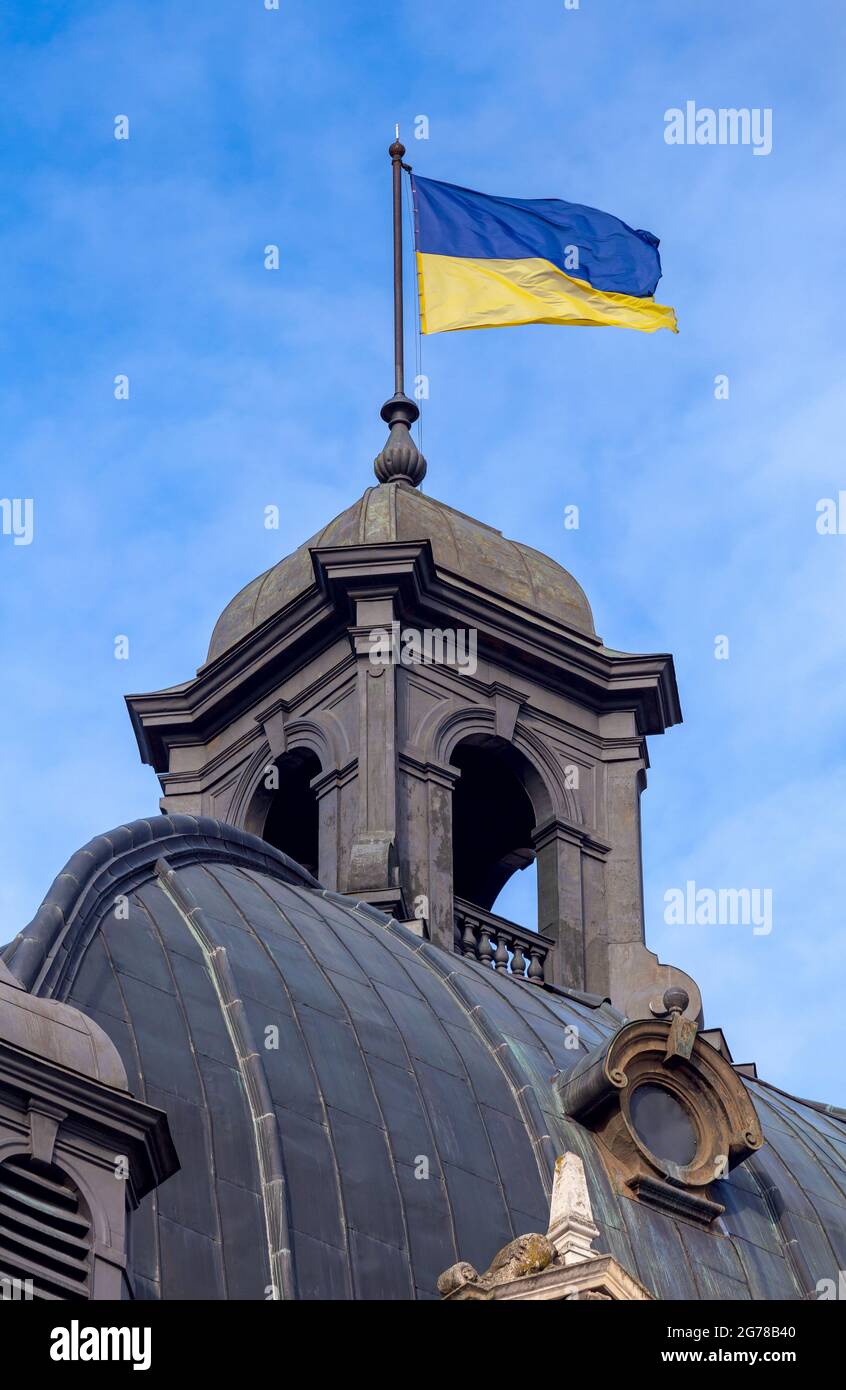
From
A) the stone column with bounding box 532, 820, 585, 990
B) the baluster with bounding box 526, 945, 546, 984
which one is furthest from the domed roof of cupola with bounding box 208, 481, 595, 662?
the baluster with bounding box 526, 945, 546, 984

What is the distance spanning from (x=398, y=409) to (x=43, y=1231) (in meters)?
32.4

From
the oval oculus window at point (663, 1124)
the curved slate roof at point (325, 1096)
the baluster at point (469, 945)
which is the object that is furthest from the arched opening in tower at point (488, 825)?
the oval oculus window at point (663, 1124)

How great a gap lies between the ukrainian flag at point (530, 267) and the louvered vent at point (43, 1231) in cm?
3148

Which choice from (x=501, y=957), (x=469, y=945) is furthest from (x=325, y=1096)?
(x=501, y=957)

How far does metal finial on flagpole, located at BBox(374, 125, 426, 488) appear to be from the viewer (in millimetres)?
61500

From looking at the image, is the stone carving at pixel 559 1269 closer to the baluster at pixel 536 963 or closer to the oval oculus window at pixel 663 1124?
the oval oculus window at pixel 663 1124

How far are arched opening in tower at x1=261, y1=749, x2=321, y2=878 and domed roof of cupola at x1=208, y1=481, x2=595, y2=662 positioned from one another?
233cm

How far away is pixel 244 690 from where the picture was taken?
2280 inches

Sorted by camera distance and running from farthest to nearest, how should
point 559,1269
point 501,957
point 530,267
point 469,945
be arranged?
point 530,267 < point 501,957 < point 469,945 < point 559,1269

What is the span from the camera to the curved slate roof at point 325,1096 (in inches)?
1511

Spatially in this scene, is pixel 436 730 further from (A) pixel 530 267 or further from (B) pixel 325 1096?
(B) pixel 325 1096

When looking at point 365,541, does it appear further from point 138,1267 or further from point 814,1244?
point 138,1267

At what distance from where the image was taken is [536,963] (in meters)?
54.4

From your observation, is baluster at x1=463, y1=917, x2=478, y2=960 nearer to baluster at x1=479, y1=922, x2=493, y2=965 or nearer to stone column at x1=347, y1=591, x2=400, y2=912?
baluster at x1=479, y1=922, x2=493, y2=965
